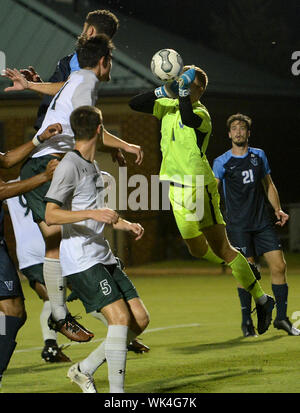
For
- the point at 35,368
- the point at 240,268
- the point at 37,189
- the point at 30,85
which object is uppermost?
the point at 30,85

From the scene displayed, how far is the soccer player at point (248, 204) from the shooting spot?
11180mm

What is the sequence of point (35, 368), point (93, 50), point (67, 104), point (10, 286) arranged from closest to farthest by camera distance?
point (10, 286) < point (93, 50) < point (67, 104) < point (35, 368)

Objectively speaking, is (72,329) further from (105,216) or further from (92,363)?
(105,216)

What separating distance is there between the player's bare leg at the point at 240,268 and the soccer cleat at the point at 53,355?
1.76 meters

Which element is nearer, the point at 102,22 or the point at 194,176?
the point at 102,22

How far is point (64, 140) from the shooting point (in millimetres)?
8297

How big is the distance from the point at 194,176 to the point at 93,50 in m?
2.39

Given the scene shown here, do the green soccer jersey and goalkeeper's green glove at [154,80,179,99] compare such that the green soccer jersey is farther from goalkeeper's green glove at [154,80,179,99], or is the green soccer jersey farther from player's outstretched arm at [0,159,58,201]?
player's outstretched arm at [0,159,58,201]

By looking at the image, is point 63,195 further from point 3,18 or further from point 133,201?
point 3,18

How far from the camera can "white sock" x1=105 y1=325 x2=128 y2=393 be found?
705 centimetres

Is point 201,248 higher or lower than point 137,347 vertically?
higher

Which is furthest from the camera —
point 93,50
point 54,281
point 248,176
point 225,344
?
point 248,176

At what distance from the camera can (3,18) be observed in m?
26.8

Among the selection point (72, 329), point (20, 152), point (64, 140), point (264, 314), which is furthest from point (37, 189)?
point (264, 314)
